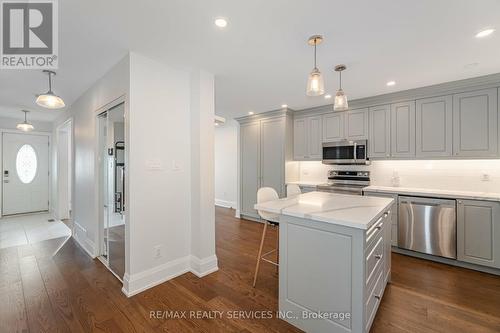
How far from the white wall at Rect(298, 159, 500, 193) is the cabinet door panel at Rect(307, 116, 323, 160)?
0.63m

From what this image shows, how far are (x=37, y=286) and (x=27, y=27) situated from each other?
2658mm

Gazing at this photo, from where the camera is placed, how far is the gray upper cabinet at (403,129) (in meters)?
3.36

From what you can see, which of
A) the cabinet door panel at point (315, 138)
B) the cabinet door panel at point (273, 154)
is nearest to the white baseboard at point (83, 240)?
the cabinet door panel at point (273, 154)

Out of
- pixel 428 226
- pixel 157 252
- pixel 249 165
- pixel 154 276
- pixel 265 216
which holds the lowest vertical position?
pixel 154 276

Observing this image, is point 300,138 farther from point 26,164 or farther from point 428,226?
point 26,164

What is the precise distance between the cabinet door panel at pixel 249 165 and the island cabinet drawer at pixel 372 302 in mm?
3174

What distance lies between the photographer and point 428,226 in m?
2.96

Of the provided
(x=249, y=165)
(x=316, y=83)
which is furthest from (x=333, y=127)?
(x=316, y=83)

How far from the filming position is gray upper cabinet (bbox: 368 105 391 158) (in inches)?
141

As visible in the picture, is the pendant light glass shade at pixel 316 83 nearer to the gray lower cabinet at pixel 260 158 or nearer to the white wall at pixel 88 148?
the white wall at pixel 88 148

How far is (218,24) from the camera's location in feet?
5.81

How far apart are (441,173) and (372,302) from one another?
2852mm

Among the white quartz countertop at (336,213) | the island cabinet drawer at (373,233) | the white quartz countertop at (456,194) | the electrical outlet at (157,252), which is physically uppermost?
the white quartz countertop at (336,213)

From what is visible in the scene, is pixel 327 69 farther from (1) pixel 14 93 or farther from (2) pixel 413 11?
(1) pixel 14 93
